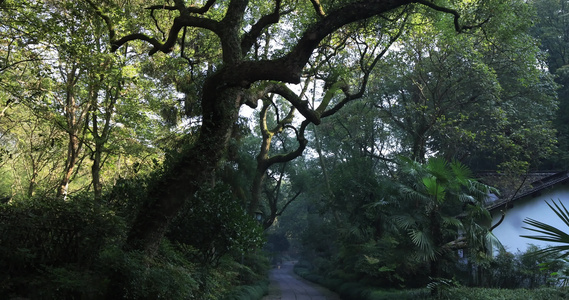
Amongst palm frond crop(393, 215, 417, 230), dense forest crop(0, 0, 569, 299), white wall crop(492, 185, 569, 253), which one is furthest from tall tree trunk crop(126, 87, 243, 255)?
white wall crop(492, 185, 569, 253)

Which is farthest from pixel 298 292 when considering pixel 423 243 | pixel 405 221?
pixel 423 243

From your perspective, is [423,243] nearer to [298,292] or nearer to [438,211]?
[438,211]

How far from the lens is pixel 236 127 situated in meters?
16.9

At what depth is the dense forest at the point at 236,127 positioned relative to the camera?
6316mm

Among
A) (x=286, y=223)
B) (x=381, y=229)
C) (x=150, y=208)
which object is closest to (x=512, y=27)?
(x=381, y=229)

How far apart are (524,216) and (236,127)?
13504 millimetres

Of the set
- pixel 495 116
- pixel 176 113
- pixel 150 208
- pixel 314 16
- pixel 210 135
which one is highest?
A: pixel 314 16

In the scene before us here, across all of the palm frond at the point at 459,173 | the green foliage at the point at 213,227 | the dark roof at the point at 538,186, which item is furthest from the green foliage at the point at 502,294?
the green foliage at the point at 213,227

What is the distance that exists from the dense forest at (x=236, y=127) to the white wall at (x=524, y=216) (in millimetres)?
1524

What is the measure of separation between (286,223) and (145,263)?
169ft

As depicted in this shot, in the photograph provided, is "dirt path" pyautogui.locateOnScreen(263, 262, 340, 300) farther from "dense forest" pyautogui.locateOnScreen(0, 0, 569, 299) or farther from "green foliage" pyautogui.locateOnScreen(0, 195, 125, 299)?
"green foliage" pyautogui.locateOnScreen(0, 195, 125, 299)

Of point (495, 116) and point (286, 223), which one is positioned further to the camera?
point (286, 223)

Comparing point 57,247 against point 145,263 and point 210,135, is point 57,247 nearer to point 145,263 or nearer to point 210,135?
point 145,263

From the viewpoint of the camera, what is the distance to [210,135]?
6.77m
